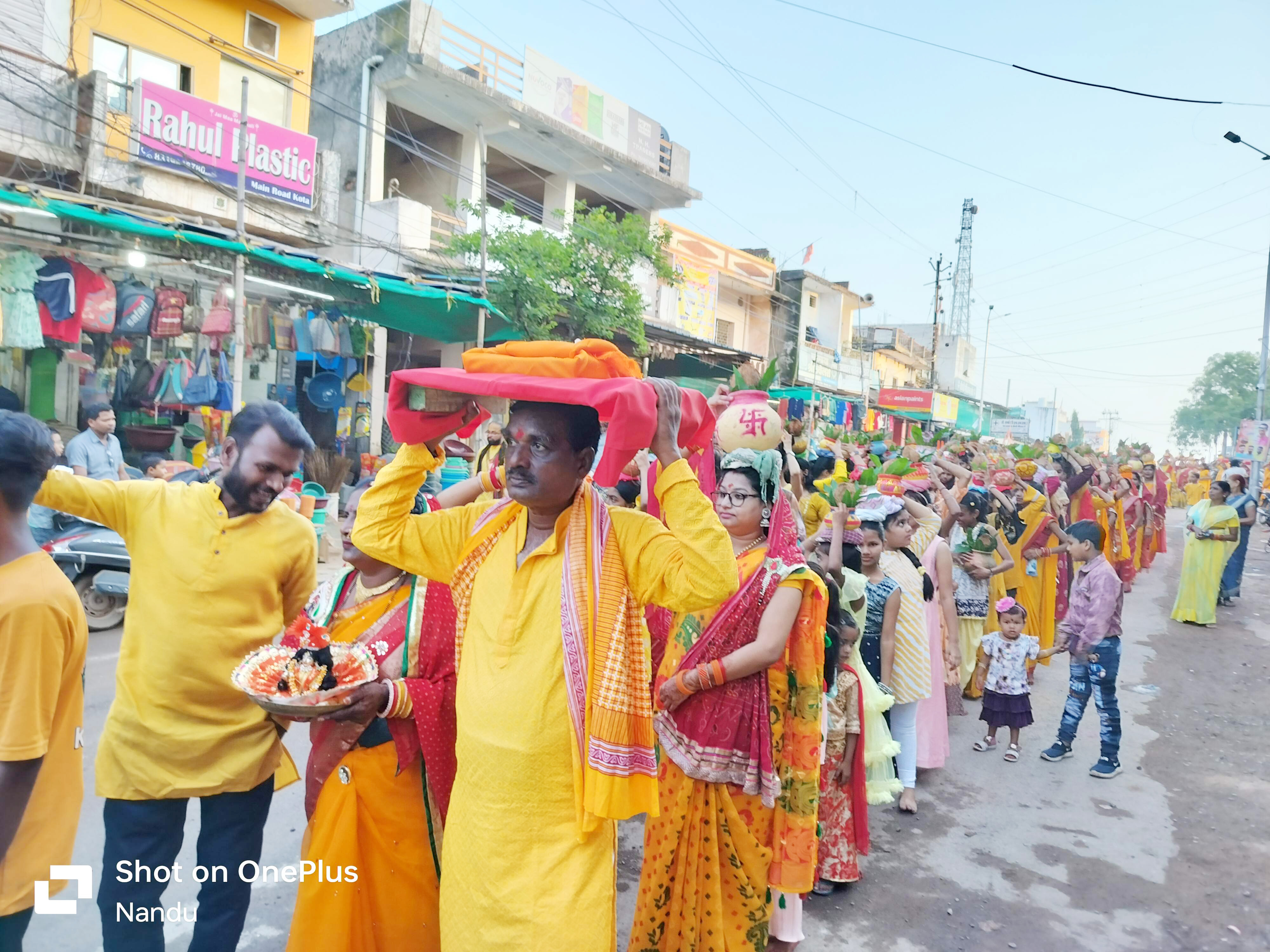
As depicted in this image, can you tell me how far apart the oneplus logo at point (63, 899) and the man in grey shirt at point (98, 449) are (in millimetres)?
5294

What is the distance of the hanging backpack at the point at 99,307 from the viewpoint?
27.1 ft

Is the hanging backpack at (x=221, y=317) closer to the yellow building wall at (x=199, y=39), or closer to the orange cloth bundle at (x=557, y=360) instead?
the yellow building wall at (x=199, y=39)

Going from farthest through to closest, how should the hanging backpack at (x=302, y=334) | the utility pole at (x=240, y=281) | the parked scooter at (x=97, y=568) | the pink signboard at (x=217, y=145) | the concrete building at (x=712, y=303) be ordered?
the concrete building at (x=712, y=303) → the pink signboard at (x=217, y=145) → the hanging backpack at (x=302, y=334) → the utility pole at (x=240, y=281) → the parked scooter at (x=97, y=568)

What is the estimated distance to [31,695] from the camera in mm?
1737

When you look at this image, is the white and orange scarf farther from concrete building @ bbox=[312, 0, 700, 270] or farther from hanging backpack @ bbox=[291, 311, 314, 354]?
concrete building @ bbox=[312, 0, 700, 270]

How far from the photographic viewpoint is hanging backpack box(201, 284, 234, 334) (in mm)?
9297

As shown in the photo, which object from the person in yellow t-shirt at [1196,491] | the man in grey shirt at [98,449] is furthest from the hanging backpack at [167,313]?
the person in yellow t-shirt at [1196,491]

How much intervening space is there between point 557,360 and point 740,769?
170 cm

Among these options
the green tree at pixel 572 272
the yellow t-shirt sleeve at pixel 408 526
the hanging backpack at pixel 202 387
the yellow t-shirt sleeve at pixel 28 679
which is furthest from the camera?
the green tree at pixel 572 272

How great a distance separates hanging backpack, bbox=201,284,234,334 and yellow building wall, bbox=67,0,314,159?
94.7 inches

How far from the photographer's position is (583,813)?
1.92 meters

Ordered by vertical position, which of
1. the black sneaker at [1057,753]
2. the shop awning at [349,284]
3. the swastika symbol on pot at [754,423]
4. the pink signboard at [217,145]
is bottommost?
the black sneaker at [1057,753]

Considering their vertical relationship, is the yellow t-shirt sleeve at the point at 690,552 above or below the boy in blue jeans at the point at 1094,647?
above

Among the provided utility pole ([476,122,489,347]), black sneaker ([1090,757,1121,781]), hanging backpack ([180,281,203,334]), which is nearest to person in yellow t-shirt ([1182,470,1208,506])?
black sneaker ([1090,757,1121,781])
